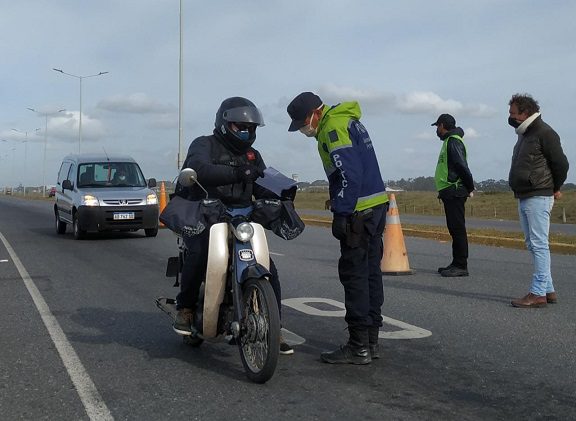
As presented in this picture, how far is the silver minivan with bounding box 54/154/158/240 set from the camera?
1387 cm

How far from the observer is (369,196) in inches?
177

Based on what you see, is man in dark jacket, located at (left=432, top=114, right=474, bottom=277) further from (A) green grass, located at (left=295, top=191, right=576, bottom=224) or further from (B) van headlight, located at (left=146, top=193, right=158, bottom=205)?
(A) green grass, located at (left=295, top=191, right=576, bottom=224)

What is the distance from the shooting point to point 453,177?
846cm

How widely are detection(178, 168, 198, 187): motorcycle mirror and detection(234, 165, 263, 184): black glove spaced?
296 millimetres

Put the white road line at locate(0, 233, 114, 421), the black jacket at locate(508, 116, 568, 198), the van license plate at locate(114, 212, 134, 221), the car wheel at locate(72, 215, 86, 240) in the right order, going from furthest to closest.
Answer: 1. the car wheel at locate(72, 215, 86, 240)
2. the van license plate at locate(114, 212, 134, 221)
3. the black jacket at locate(508, 116, 568, 198)
4. the white road line at locate(0, 233, 114, 421)

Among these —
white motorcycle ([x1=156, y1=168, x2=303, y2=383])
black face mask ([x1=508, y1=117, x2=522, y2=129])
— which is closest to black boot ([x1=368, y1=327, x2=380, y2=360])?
white motorcycle ([x1=156, y1=168, x2=303, y2=383])

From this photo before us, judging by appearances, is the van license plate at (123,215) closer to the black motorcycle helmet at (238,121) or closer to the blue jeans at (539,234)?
the blue jeans at (539,234)

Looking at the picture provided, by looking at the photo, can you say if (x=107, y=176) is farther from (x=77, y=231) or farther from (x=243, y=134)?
(x=243, y=134)

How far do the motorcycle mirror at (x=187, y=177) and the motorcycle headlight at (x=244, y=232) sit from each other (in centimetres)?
43

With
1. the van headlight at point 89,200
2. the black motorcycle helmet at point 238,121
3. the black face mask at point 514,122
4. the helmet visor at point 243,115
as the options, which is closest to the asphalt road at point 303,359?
the black motorcycle helmet at point 238,121

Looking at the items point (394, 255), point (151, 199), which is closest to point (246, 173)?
point (394, 255)

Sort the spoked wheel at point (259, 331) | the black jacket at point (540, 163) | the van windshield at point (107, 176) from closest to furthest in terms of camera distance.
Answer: the spoked wheel at point (259, 331), the black jacket at point (540, 163), the van windshield at point (107, 176)

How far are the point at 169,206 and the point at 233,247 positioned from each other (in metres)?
0.52

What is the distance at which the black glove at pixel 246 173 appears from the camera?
442cm
